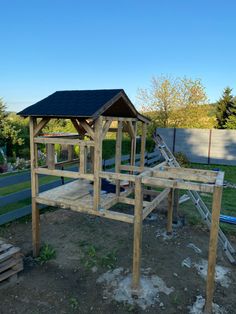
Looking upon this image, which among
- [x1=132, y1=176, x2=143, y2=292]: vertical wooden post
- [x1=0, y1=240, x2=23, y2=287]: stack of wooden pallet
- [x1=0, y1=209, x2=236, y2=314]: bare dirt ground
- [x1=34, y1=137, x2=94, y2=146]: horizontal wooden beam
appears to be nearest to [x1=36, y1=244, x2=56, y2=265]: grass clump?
[x1=0, y1=209, x2=236, y2=314]: bare dirt ground

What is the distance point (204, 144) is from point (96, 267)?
46.4 feet

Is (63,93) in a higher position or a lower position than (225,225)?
higher

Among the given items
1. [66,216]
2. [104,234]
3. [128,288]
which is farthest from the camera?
[66,216]

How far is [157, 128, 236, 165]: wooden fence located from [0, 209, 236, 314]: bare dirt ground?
11.1 m

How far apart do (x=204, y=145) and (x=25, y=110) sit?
1439cm

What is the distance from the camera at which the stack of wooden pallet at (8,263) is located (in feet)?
14.1

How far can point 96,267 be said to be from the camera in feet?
16.3

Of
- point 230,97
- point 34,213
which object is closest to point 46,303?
point 34,213

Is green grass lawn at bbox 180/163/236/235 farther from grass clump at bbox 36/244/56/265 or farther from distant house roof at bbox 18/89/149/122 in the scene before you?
grass clump at bbox 36/244/56/265

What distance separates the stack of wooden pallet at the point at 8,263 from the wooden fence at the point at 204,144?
14965 mm

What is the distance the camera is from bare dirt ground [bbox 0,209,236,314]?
3.98 m

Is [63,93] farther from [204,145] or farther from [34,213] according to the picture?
[204,145]

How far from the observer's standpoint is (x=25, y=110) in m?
5.17

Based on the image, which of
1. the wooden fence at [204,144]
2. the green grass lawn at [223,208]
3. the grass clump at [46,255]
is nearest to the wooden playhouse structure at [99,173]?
the grass clump at [46,255]
